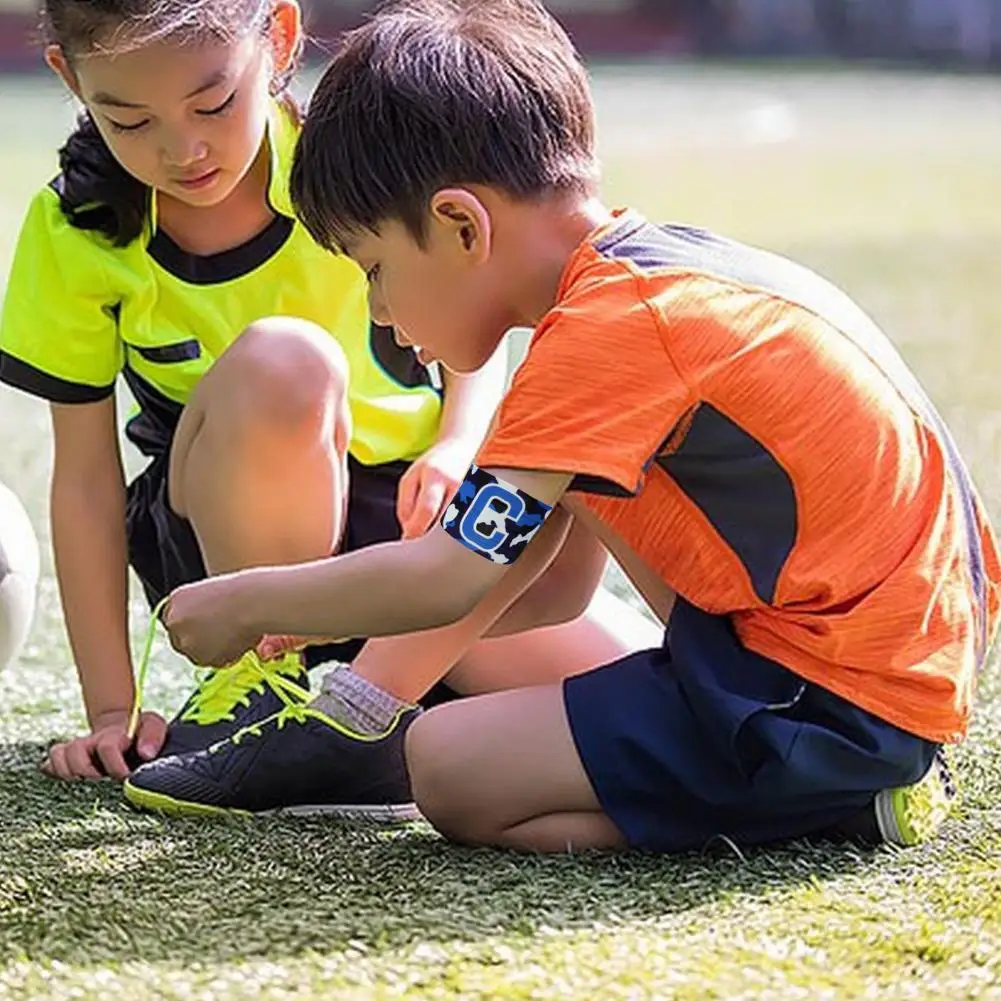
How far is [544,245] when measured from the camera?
5.73 feet

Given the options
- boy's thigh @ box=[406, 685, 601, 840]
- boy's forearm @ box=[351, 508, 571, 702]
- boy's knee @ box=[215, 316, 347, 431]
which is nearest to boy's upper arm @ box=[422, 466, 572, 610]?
boy's thigh @ box=[406, 685, 601, 840]

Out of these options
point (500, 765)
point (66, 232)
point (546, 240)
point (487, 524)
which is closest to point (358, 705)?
point (500, 765)

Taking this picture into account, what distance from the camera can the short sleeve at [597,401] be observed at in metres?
1.62

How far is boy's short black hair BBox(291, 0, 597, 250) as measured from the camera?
1714 millimetres

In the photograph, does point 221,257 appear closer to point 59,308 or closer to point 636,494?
point 59,308

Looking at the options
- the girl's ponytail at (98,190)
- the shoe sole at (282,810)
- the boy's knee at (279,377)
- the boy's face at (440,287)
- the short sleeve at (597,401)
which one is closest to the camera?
the short sleeve at (597,401)

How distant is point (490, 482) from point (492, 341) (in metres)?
0.18

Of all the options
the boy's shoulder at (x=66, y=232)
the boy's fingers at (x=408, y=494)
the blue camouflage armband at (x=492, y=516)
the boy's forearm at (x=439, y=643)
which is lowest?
the boy's forearm at (x=439, y=643)

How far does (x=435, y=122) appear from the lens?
1712mm

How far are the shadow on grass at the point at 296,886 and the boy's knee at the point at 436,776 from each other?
0.07 feet

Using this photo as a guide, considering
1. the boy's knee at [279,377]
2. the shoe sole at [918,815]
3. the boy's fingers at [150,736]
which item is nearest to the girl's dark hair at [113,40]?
the boy's knee at [279,377]

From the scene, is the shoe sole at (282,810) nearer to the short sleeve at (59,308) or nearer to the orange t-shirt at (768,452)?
the orange t-shirt at (768,452)

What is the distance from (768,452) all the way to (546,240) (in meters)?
0.25

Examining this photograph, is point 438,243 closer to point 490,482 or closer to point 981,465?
point 490,482
